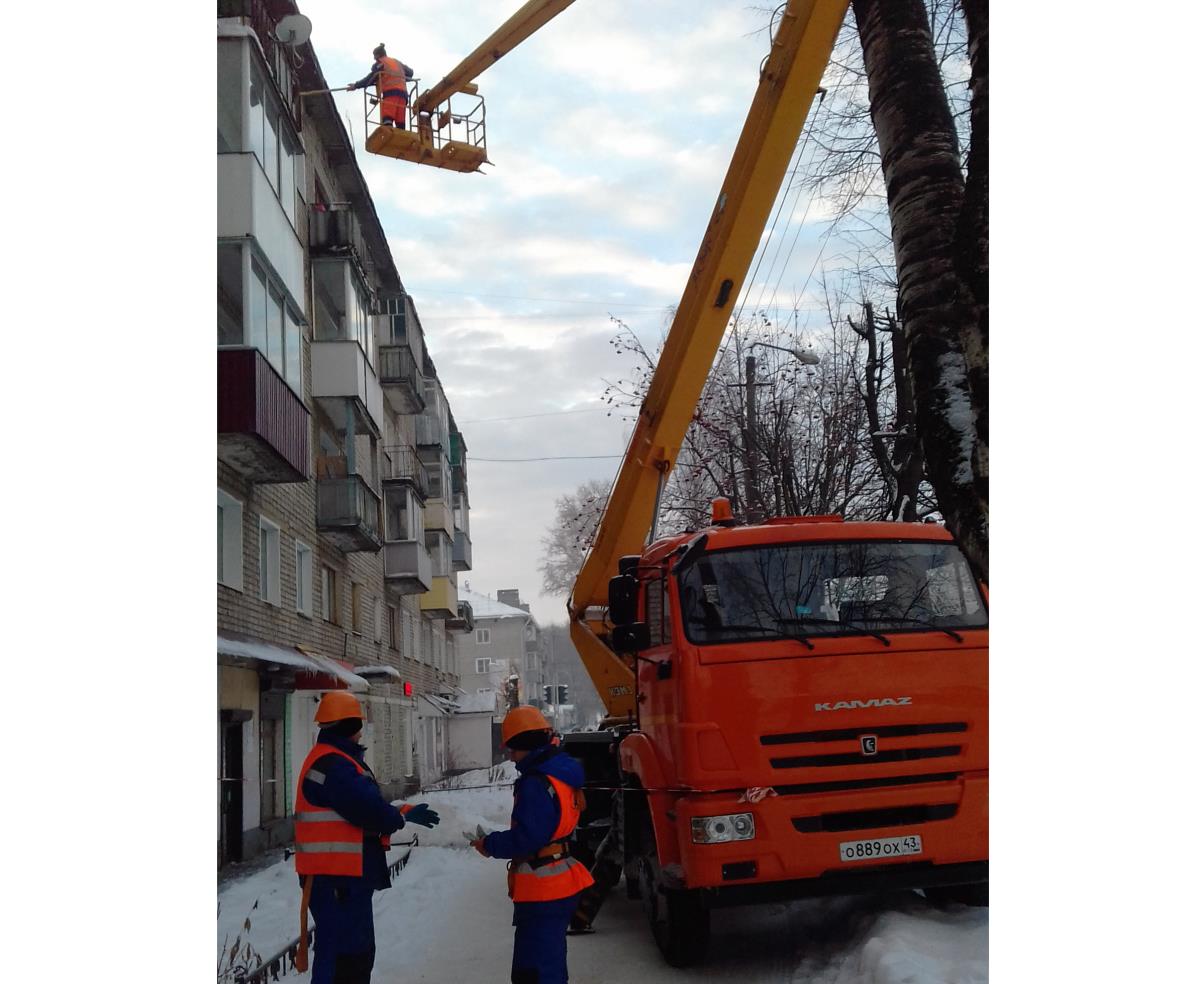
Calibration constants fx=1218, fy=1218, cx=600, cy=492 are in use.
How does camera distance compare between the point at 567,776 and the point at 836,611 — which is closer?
the point at 567,776

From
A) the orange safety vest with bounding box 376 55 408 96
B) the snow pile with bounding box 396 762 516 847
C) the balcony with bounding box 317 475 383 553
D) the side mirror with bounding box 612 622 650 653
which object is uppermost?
the orange safety vest with bounding box 376 55 408 96

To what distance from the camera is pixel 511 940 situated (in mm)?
8312

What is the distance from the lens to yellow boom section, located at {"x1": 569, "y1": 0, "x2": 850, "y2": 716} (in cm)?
816

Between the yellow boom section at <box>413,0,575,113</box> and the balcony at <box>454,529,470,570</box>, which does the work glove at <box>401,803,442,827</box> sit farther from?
the balcony at <box>454,529,470,570</box>

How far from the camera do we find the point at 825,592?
691cm

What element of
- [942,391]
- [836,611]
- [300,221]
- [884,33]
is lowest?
[836,611]

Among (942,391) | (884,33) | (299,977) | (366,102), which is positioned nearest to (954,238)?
(942,391)

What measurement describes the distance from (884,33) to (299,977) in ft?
19.5

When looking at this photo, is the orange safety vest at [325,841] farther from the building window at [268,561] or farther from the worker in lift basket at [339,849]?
the building window at [268,561]

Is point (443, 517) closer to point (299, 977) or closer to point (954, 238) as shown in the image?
point (299, 977)

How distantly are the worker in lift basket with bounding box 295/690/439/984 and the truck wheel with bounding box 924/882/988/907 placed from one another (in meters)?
3.13

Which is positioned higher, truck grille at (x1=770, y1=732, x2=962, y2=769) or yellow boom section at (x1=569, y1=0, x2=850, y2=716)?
yellow boom section at (x1=569, y1=0, x2=850, y2=716)

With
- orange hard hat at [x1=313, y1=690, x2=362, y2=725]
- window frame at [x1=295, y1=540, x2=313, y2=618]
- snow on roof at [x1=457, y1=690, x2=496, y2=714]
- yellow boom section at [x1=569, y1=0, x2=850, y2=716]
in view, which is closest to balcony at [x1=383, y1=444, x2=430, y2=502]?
window frame at [x1=295, y1=540, x2=313, y2=618]

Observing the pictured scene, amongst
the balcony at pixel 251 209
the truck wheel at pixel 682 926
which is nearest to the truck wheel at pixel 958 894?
the truck wheel at pixel 682 926
